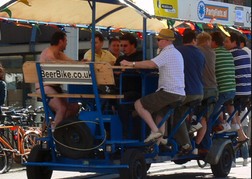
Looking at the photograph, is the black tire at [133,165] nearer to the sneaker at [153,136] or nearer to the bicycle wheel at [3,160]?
the sneaker at [153,136]

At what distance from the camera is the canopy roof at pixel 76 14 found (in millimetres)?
12523

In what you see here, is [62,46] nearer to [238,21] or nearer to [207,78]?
[207,78]

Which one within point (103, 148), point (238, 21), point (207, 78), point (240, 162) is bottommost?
point (240, 162)

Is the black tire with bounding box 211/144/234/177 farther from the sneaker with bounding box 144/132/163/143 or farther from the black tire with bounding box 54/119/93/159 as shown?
the black tire with bounding box 54/119/93/159

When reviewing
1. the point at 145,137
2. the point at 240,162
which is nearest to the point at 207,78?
the point at 145,137

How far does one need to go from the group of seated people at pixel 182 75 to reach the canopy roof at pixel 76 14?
0.61 m

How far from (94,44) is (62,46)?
64 centimetres

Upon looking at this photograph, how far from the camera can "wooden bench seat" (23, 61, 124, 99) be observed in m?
10.4

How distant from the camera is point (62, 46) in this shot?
11.7 metres

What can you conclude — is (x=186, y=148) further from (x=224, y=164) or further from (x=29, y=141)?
(x=29, y=141)

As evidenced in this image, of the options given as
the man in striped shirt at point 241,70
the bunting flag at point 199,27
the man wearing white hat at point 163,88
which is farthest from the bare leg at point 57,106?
the man in striped shirt at point 241,70

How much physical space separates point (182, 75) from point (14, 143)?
400 centimetres

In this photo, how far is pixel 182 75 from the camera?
1106cm

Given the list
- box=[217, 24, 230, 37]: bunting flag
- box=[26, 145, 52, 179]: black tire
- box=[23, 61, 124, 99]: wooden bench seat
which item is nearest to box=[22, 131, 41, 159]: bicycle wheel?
box=[26, 145, 52, 179]: black tire
